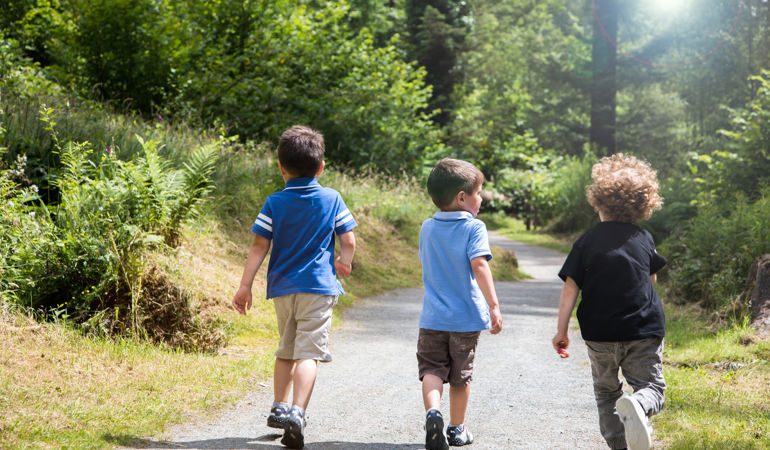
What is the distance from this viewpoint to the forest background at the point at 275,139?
581 cm

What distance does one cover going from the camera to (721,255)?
8.46 metres

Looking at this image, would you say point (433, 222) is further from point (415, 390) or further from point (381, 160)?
point (381, 160)

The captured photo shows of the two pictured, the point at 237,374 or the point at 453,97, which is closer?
the point at 237,374


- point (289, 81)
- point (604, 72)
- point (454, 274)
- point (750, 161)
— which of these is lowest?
point (454, 274)

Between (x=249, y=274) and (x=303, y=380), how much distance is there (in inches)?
26.5

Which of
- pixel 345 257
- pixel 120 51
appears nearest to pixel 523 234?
pixel 120 51

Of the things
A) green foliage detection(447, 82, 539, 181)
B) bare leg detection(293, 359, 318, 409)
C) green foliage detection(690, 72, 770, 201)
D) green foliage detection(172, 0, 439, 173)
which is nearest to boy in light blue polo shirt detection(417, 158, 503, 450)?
bare leg detection(293, 359, 318, 409)

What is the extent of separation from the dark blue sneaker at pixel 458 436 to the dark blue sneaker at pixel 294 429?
32.9 inches

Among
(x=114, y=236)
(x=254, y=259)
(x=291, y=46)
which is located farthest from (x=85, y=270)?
(x=291, y=46)

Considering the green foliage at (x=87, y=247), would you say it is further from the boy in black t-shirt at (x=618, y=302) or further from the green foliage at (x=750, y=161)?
the green foliage at (x=750, y=161)

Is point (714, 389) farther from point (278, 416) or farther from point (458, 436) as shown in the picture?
point (278, 416)

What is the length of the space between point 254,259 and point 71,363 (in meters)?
1.64

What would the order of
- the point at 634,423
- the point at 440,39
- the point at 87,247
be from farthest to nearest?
the point at 440,39, the point at 87,247, the point at 634,423

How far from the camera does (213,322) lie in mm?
6203
